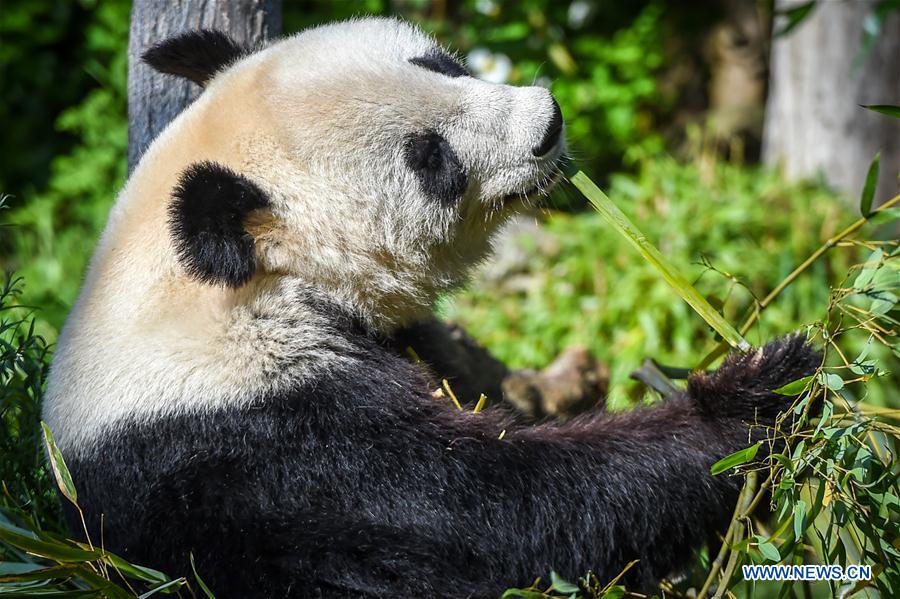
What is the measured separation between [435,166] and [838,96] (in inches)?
215

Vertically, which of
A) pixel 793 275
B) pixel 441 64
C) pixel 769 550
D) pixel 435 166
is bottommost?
pixel 769 550

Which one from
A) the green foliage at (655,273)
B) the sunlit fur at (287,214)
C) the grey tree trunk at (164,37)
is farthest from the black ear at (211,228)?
the green foliage at (655,273)

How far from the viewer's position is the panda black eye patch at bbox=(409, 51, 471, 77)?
2.84 metres

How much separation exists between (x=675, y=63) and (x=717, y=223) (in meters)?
3.49

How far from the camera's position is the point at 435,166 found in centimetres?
272

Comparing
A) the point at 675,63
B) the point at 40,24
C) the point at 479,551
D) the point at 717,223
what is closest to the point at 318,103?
the point at 479,551

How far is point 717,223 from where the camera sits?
20.2 ft

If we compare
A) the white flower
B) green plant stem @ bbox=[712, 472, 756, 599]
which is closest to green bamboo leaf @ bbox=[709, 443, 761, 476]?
green plant stem @ bbox=[712, 472, 756, 599]

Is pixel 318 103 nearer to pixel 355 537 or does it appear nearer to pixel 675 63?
pixel 355 537

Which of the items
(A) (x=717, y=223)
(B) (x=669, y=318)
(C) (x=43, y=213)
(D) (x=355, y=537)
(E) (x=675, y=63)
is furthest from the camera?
(E) (x=675, y=63)

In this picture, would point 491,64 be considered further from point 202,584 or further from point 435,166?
point 202,584

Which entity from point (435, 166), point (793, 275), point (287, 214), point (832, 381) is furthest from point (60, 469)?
point (793, 275)

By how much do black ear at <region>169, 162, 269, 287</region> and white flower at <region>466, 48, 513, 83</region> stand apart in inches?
239

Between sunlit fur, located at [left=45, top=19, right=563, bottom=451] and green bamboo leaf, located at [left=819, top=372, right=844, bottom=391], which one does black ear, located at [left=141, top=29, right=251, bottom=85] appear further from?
green bamboo leaf, located at [left=819, top=372, right=844, bottom=391]
